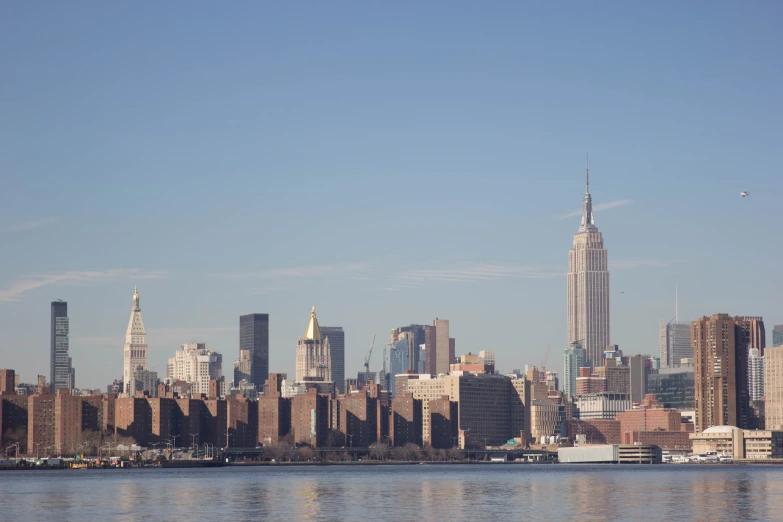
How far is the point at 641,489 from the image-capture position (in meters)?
189

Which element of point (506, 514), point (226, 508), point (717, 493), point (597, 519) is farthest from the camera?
point (717, 493)

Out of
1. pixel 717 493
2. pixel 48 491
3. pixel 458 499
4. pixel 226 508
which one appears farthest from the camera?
pixel 48 491

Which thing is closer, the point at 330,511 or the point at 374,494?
the point at 330,511

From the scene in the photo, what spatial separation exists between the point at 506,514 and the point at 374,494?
43730 mm

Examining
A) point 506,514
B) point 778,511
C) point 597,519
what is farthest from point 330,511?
point 778,511

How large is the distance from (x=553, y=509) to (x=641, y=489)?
49.1 metres

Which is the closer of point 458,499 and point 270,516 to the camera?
point 270,516

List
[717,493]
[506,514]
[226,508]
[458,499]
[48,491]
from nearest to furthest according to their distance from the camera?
[506,514] < [226,508] < [458,499] < [717,493] < [48,491]

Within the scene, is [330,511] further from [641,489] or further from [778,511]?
[641,489]

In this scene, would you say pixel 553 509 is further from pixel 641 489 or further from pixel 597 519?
pixel 641 489

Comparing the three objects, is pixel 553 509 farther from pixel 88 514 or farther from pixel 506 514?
pixel 88 514

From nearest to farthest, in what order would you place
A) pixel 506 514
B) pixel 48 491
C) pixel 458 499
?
1. pixel 506 514
2. pixel 458 499
3. pixel 48 491

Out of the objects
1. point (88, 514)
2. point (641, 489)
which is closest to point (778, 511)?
point (641, 489)

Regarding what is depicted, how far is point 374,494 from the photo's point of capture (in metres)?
178
